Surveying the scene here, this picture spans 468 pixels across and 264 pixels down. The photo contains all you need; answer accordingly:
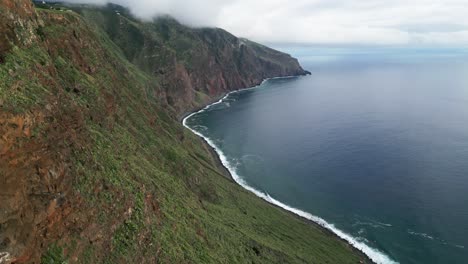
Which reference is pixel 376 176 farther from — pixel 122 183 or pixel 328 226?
pixel 122 183

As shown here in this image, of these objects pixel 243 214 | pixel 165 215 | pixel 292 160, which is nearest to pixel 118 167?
pixel 165 215

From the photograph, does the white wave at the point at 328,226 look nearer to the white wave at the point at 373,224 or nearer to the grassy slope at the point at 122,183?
the grassy slope at the point at 122,183

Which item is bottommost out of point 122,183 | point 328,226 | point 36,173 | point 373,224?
point 328,226

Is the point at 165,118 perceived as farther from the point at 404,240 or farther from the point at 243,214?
the point at 404,240

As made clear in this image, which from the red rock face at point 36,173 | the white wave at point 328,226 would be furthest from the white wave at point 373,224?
the red rock face at point 36,173

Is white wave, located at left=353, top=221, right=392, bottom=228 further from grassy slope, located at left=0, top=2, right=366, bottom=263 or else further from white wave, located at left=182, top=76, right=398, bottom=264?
grassy slope, located at left=0, top=2, right=366, bottom=263

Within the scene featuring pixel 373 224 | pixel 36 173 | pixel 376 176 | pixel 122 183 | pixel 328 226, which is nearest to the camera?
pixel 36 173

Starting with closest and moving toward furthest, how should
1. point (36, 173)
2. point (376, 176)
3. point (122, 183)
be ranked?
point (36, 173)
point (122, 183)
point (376, 176)

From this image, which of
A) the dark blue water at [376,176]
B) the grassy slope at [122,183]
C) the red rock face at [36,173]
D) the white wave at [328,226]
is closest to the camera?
the red rock face at [36,173]

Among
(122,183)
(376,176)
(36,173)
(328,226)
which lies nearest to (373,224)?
(328,226)
